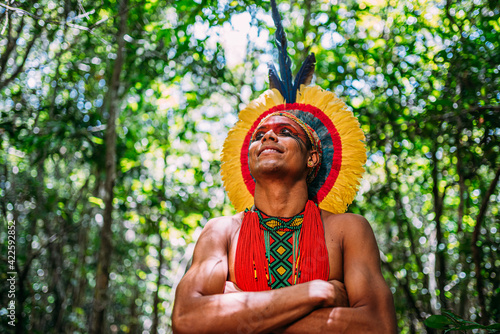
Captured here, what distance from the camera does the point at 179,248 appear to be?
12383mm

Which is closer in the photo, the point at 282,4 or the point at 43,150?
the point at 43,150

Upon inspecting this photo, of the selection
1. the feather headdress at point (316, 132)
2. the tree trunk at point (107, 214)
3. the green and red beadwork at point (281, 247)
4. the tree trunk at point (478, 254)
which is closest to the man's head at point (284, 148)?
the feather headdress at point (316, 132)

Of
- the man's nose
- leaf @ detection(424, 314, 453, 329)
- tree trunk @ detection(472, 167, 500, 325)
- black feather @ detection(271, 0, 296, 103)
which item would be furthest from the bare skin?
tree trunk @ detection(472, 167, 500, 325)

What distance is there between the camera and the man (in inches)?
75.6

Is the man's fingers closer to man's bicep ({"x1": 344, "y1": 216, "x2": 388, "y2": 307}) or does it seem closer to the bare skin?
the bare skin

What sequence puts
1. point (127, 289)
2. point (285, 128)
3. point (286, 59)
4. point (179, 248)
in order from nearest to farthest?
1. point (285, 128)
2. point (286, 59)
3. point (179, 248)
4. point (127, 289)

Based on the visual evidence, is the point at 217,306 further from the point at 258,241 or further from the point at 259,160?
the point at 259,160

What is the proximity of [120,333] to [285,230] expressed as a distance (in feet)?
41.9

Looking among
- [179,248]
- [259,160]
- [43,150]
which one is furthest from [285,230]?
[179,248]

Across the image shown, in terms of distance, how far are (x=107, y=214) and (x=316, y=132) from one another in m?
3.45

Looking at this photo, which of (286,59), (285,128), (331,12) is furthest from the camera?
(331,12)

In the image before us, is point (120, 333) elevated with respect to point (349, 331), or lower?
lower

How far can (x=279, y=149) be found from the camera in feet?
8.20

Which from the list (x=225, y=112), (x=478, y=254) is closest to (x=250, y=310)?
(x=478, y=254)
